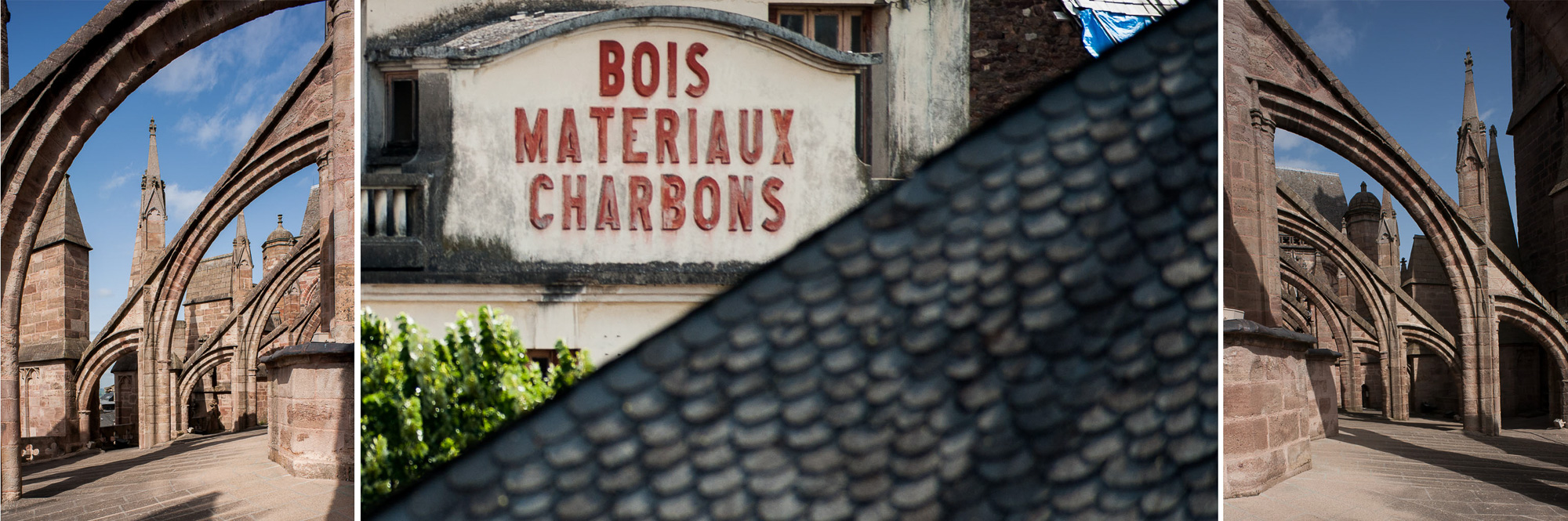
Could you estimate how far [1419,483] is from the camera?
5.35 metres

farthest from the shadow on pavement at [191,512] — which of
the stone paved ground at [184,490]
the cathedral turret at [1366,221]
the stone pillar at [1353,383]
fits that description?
the cathedral turret at [1366,221]

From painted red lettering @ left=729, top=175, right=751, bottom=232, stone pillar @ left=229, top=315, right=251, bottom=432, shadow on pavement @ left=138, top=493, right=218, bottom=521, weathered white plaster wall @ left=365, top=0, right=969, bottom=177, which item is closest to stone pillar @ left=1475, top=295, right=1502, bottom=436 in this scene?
weathered white plaster wall @ left=365, top=0, right=969, bottom=177

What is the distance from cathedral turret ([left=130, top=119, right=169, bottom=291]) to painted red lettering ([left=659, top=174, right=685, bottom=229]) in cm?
1911

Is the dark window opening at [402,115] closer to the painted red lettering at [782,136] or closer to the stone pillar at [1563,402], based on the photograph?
the painted red lettering at [782,136]

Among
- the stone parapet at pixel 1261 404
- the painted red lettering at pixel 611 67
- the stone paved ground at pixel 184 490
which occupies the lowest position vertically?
the stone paved ground at pixel 184 490

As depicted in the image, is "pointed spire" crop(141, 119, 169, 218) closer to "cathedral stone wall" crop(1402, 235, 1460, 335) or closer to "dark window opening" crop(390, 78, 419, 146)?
"dark window opening" crop(390, 78, 419, 146)

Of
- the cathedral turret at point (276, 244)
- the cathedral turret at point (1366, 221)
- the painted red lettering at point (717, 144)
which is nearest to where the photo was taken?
the painted red lettering at point (717, 144)

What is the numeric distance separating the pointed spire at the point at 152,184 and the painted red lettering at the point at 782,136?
1975cm

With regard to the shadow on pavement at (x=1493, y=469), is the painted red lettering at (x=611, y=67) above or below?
above

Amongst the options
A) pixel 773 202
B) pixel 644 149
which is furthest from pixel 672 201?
pixel 773 202

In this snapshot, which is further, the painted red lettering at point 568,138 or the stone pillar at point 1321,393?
the stone pillar at point 1321,393

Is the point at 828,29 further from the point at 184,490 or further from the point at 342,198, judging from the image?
the point at 184,490

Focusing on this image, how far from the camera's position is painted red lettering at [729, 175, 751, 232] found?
7.75 feet

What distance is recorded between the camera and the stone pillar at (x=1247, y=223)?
17.0 feet
